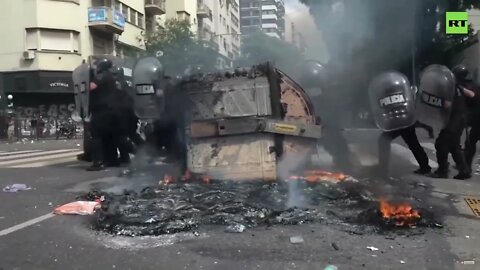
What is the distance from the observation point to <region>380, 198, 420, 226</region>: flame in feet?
15.8

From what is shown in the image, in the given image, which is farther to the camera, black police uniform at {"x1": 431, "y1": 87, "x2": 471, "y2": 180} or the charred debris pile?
black police uniform at {"x1": 431, "y1": 87, "x2": 471, "y2": 180}

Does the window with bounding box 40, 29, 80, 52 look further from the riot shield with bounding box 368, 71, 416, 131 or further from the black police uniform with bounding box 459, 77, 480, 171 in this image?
the riot shield with bounding box 368, 71, 416, 131

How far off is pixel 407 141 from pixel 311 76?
174cm

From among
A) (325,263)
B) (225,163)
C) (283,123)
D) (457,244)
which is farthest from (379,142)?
(325,263)

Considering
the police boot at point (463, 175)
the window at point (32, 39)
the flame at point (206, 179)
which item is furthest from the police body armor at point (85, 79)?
the window at point (32, 39)

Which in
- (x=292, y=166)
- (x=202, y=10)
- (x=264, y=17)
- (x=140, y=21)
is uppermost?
(x=202, y=10)

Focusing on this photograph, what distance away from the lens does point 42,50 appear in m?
28.8

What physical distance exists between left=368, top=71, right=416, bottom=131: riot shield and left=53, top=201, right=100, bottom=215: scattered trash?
3.39 meters

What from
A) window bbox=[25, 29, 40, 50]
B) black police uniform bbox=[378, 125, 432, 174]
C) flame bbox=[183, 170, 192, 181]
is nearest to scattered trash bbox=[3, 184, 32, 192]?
flame bbox=[183, 170, 192, 181]

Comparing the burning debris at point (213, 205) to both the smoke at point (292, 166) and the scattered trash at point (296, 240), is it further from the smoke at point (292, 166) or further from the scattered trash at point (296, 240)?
the scattered trash at point (296, 240)

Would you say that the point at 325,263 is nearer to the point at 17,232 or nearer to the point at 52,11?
the point at 17,232

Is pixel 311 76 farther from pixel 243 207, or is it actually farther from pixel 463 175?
pixel 243 207

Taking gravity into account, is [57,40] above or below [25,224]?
above

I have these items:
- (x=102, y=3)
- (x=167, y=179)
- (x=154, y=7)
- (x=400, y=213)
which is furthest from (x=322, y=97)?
(x=154, y=7)
